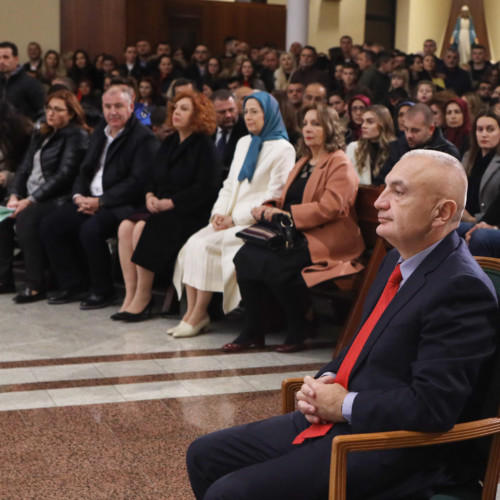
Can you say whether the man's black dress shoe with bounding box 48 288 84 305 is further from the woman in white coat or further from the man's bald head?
the man's bald head

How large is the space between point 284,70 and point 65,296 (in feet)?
24.2

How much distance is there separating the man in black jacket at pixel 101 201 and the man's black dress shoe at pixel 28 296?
0.42 ft

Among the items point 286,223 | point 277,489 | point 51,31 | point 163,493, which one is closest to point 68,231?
point 286,223

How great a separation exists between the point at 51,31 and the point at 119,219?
10.8 m

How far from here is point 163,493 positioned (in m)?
3.08

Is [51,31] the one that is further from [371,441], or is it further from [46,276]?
[371,441]

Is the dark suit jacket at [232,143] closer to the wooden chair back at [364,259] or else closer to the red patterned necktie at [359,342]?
the wooden chair back at [364,259]

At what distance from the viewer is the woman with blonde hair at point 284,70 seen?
1258 centimetres

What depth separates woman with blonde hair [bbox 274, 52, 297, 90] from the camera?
1258 cm

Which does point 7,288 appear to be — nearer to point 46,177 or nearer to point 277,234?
point 46,177

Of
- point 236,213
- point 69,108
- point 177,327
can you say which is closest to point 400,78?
point 69,108

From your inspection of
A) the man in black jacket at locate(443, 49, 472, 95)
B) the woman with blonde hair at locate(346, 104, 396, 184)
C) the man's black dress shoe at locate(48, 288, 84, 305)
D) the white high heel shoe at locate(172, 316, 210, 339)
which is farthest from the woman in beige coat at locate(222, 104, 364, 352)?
the man in black jacket at locate(443, 49, 472, 95)

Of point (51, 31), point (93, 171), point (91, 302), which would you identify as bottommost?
point (91, 302)

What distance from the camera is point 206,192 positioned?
5.68m
